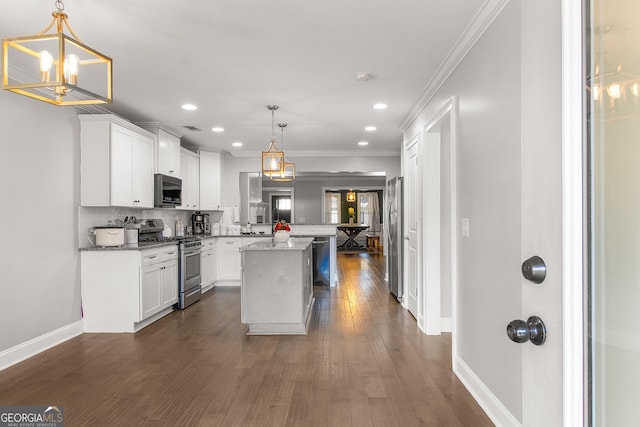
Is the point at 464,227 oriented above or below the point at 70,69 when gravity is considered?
below

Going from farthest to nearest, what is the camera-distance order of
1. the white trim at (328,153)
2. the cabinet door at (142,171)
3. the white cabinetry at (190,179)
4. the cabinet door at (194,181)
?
the white trim at (328,153), the cabinet door at (194,181), the white cabinetry at (190,179), the cabinet door at (142,171)

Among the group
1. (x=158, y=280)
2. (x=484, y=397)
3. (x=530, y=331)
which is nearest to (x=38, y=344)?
(x=158, y=280)

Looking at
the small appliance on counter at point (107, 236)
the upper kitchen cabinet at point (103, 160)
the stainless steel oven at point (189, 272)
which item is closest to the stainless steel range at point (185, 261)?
the stainless steel oven at point (189, 272)

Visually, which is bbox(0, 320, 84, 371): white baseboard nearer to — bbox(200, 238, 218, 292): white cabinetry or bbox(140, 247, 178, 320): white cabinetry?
bbox(140, 247, 178, 320): white cabinetry

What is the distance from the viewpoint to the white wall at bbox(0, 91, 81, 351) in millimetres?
3428

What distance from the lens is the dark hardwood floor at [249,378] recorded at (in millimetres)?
2494

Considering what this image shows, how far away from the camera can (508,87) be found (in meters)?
2.27

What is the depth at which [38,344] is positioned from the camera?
3688 mm

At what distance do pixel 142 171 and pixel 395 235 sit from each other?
364 centimetres

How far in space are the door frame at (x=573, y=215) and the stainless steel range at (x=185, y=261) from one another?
523 cm

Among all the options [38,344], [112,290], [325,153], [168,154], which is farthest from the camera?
[325,153]

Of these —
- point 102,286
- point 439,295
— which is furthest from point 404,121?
point 102,286

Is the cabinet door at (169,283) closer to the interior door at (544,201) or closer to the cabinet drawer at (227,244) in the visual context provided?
the cabinet drawer at (227,244)

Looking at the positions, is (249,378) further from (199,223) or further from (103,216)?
(199,223)
